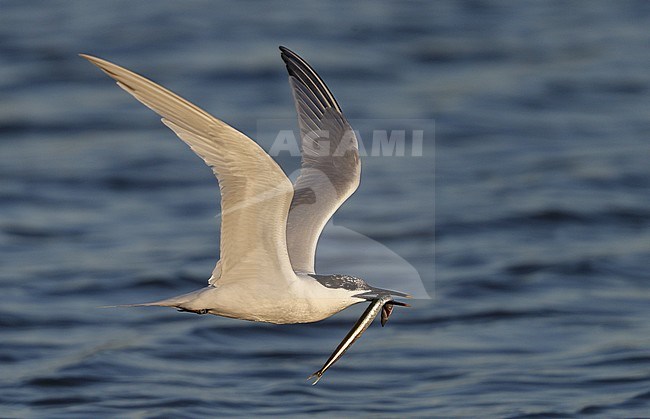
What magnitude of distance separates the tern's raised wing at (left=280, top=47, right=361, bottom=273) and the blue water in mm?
2741

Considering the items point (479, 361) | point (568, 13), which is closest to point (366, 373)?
point (479, 361)

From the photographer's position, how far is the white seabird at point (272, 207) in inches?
207

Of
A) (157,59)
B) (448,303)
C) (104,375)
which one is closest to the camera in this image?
(104,375)

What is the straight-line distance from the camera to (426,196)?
13.1 metres

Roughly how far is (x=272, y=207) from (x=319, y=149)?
3.97 feet

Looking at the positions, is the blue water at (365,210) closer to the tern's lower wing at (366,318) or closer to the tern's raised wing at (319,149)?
the tern's raised wing at (319,149)

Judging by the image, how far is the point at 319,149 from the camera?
6613 millimetres

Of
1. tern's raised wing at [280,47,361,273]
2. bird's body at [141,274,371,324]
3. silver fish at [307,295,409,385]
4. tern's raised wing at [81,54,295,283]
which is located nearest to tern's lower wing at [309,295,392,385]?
silver fish at [307,295,409,385]

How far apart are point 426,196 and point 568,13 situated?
499 centimetres

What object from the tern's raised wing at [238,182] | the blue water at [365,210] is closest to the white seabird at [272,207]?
the tern's raised wing at [238,182]

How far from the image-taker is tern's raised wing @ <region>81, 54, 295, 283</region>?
513 centimetres

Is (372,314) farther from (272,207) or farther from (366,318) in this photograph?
(272,207)

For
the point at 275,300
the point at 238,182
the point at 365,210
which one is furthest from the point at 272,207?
the point at 365,210

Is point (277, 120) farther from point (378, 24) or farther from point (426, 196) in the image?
point (378, 24)
